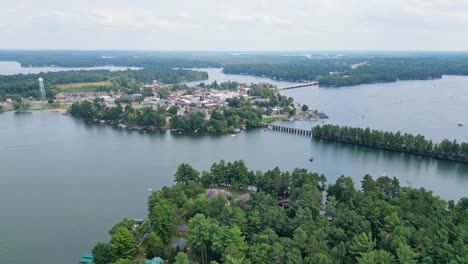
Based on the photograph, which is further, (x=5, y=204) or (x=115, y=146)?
(x=115, y=146)

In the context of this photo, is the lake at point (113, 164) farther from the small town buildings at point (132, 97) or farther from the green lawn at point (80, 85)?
the green lawn at point (80, 85)

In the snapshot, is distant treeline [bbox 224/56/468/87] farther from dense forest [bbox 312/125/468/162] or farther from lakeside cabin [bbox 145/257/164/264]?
lakeside cabin [bbox 145/257/164/264]

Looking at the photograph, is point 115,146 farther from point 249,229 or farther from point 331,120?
point 331,120

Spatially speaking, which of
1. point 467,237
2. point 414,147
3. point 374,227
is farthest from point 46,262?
point 414,147

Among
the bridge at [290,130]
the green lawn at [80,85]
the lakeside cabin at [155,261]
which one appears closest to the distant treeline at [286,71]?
the green lawn at [80,85]

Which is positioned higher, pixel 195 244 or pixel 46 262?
pixel 195 244

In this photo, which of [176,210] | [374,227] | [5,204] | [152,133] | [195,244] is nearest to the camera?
[195,244]
